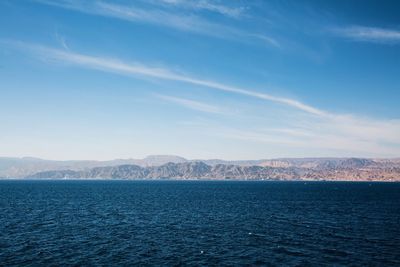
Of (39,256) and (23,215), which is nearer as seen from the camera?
(39,256)

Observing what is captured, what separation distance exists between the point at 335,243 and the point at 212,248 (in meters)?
23.6

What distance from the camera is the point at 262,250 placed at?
62688 millimetres

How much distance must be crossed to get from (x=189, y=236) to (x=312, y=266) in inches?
1136

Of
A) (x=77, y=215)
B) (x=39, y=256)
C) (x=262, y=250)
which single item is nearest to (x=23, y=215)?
(x=77, y=215)

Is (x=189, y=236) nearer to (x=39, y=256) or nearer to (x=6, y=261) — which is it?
(x=39, y=256)

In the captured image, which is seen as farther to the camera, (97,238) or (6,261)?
(97,238)

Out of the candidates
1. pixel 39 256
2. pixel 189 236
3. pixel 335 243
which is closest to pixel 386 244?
pixel 335 243

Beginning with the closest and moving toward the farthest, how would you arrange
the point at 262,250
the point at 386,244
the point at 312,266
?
the point at 312,266 → the point at 262,250 → the point at 386,244

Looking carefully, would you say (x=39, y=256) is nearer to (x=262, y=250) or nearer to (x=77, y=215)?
(x=262, y=250)

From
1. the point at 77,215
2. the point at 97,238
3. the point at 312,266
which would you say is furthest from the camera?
the point at 77,215

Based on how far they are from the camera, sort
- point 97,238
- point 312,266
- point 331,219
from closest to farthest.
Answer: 1. point 312,266
2. point 97,238
3. point 331,219

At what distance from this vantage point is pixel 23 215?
107000 mm

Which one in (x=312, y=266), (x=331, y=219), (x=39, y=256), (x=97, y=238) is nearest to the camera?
(x=312, y=266)

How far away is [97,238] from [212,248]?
934 inches
